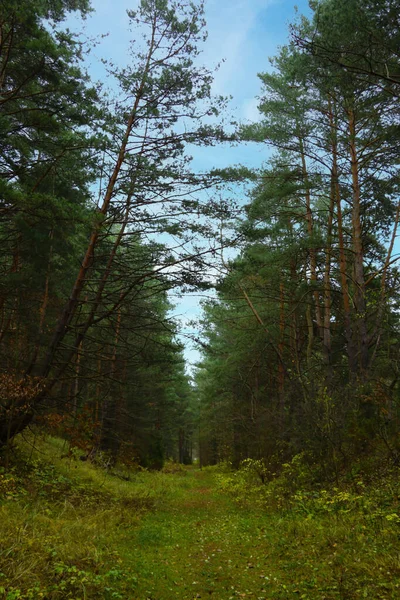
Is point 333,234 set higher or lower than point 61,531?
higher

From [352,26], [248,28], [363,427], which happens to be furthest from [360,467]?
[248,28]

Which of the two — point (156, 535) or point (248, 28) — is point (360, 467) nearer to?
point (156, 535)

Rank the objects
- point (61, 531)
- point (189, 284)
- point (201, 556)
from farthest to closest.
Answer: point (189, 284) < point (201, 556) < point (61, 531)

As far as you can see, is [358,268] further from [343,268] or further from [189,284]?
[189,284]

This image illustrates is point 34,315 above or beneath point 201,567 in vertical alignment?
above

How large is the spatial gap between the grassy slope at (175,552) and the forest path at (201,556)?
17 millimetres

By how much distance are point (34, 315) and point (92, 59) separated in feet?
27.1

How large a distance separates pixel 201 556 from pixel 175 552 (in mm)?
472

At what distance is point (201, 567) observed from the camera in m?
5.87

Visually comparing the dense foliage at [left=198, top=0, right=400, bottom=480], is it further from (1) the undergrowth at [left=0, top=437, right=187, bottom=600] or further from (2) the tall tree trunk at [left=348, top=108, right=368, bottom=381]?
(1) the undergrowth at [left=0, top=437, right=187, bottom=600]

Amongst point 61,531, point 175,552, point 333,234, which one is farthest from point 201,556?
point 333,234

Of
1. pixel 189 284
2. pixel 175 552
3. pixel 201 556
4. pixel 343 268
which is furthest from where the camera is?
pixel 343 268

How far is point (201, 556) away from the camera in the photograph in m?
6.49

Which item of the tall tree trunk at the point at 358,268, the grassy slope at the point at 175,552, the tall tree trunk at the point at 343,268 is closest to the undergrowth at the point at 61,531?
the grassy slope at the point at 175,552
